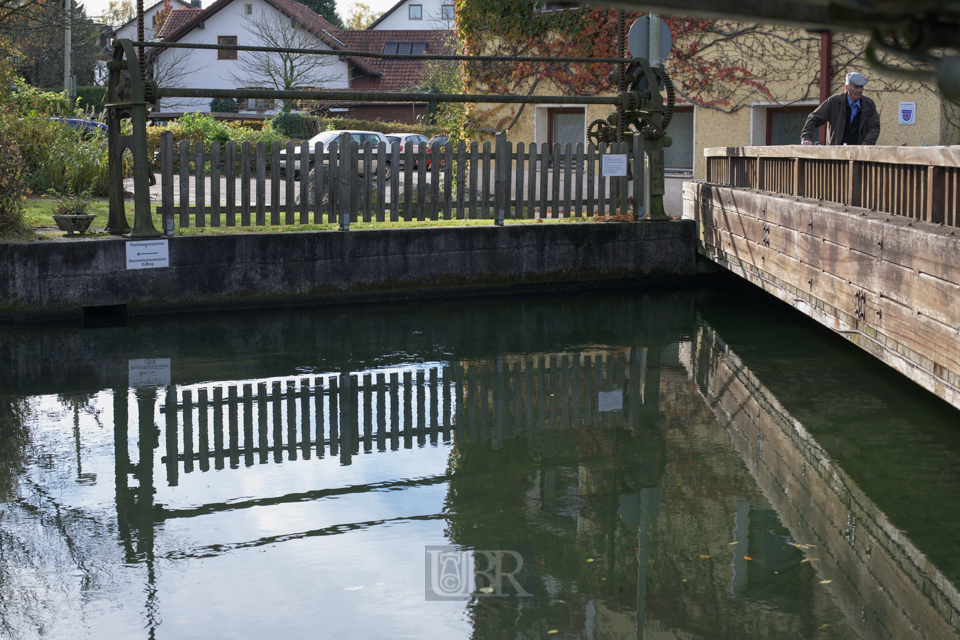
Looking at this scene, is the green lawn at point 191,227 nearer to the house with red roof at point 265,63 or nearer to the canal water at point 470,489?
the canal water at point 470,489

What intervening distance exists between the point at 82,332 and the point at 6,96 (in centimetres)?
706

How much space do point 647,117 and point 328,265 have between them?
4.65m

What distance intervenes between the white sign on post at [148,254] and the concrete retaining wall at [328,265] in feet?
0.22

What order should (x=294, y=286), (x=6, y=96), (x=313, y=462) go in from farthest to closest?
(x=6, y=96) < (x=294, y=286) < (x=313, y=462)

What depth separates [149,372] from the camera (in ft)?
26.4

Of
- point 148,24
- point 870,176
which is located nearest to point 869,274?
point 870,176

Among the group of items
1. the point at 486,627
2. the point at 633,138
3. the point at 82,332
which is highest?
the point at 633,138

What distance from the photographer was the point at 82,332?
9.61m

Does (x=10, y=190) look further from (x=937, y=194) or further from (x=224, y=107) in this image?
(x=224, y=107)

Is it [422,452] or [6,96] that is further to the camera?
[6,96]

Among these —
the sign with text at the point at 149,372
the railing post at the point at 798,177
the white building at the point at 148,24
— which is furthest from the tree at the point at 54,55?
the railing post at the point at 798,177

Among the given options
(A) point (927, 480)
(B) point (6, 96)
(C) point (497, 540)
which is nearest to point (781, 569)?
(C) point (497, 540)

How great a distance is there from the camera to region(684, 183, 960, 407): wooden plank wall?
545 centimetres

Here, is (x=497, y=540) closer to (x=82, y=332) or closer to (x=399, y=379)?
(x=399, y=379)
